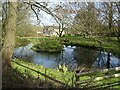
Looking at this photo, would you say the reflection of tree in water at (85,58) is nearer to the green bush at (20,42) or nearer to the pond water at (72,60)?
the pond water at (72,60)

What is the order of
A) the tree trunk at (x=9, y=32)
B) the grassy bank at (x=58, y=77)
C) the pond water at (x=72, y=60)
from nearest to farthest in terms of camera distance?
the grassy bank at (x=58, y=77), the tree trunk at (x=9, y=32), the pond water at (x=72, y=60)

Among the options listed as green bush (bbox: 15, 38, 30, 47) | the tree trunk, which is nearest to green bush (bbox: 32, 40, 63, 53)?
green bush (bbox: 15, 38, 30, 47)

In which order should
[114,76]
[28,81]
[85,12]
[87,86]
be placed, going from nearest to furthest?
[28,81], [85,12], [87,86], [114,76]

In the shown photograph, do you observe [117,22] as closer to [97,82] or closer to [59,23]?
[97,82]

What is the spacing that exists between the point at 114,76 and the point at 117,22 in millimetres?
3891

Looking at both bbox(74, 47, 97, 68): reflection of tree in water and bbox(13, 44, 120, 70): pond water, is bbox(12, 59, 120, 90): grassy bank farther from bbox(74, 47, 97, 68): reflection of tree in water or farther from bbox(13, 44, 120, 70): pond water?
bbox(74, 47, 97, 68): reflection of tree in water

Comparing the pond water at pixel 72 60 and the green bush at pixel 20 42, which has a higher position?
the green bush at pixel 20 42

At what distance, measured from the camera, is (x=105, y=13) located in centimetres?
1144

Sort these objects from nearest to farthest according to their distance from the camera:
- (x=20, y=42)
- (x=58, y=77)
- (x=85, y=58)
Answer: (x=58, y=77) → (x=85, y=58) → (x=20, y=42)

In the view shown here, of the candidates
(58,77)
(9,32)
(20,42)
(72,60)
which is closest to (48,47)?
(20,42)

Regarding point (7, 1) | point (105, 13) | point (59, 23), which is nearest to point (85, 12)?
point (59, 23)

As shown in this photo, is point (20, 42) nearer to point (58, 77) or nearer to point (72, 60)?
point (72, 60)

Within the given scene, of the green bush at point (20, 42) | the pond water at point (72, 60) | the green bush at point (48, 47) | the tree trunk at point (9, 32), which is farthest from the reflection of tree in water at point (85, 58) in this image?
the tree trunk at point (9, 32)

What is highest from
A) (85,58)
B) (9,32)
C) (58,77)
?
(9,32)
